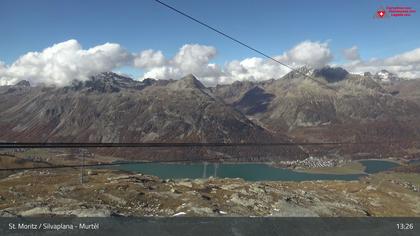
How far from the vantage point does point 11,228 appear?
1822 inches

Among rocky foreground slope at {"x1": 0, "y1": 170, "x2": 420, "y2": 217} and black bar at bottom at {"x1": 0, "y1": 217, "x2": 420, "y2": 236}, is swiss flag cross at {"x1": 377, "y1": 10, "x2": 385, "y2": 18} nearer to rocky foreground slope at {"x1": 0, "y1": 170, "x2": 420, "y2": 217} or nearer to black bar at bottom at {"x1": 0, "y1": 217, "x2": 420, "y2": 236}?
black bar at bottom at {"x1": 0, "y1": 217, "x2": 420, "y2": 236}

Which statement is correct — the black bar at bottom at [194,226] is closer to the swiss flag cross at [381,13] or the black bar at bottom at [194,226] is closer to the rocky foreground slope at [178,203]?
the rocky foreground slope at [178,203]

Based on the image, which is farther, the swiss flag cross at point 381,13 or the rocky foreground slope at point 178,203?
the rocky foreground slope at point 178,203

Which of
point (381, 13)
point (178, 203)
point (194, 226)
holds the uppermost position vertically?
point (381, 13)

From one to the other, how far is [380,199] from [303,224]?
6057 cm

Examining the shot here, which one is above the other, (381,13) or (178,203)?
(381,13)

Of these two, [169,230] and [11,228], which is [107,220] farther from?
[11,228]

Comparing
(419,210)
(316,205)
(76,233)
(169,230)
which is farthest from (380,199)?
(76,233)

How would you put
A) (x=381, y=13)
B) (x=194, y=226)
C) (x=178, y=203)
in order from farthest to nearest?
(x=178, y=203)
(x=194, y=226)
(x=381, y=13)

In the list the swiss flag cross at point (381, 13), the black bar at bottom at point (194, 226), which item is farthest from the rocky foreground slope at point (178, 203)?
the swiss flag cross at point (381, 13)

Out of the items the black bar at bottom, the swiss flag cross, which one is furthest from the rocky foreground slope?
the swiss flag cross

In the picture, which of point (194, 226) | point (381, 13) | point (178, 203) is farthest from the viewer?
point (178, 203)

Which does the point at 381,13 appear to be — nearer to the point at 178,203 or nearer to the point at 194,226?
the point at 194,226

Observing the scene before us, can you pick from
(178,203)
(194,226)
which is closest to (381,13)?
(194,226)
